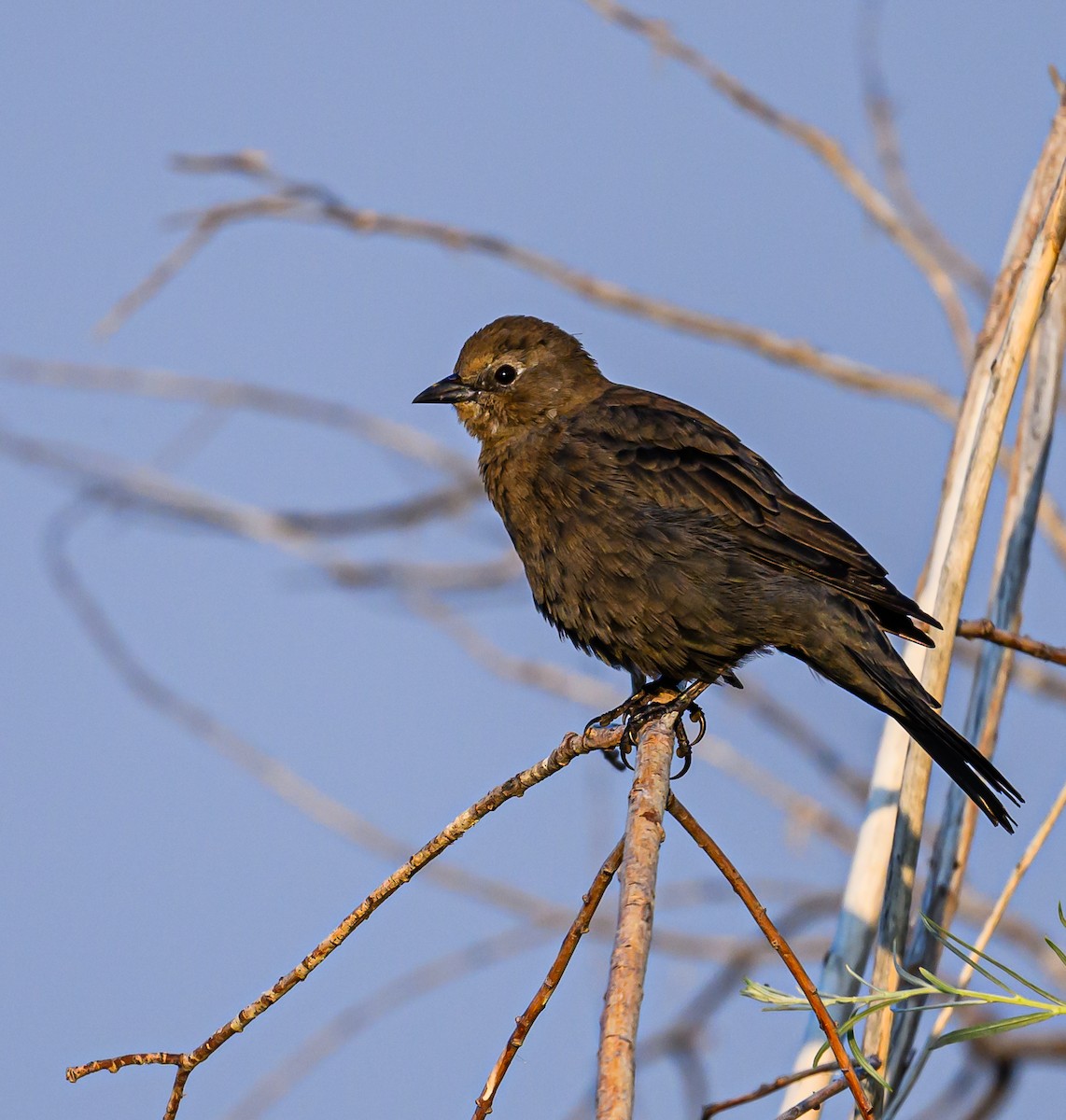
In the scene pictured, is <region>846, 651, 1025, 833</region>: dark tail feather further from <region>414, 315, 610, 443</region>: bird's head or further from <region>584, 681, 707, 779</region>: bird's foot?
<region>414, 315, 610, 443</region>: bird's head

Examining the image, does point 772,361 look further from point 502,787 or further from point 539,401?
point 502,787

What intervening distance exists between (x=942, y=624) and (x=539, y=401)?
95.1 inches

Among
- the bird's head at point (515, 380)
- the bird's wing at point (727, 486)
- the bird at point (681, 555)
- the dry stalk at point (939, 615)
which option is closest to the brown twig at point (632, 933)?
the dry stalk at point (939, 615)

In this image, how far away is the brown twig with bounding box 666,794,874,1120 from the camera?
2113 mm

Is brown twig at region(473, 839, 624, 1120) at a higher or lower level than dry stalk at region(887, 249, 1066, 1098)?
lower

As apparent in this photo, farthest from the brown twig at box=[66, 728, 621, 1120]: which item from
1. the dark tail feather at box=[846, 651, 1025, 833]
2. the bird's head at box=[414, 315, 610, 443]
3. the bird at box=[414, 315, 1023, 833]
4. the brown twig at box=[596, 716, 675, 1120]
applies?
the bird's head at box=[414, 315, 610, 443]

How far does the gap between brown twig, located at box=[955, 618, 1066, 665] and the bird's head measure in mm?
2308

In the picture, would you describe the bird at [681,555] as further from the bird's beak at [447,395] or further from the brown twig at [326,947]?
the brown twig at [326,947]

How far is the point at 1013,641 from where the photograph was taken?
299cm

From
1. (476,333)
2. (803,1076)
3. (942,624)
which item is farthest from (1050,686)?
(803,1076)

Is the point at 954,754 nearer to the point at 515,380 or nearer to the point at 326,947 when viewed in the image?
the point at 326,947

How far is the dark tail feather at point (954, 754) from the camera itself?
10.3 ft

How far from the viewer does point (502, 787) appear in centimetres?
266

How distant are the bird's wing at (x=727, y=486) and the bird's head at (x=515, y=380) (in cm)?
24
